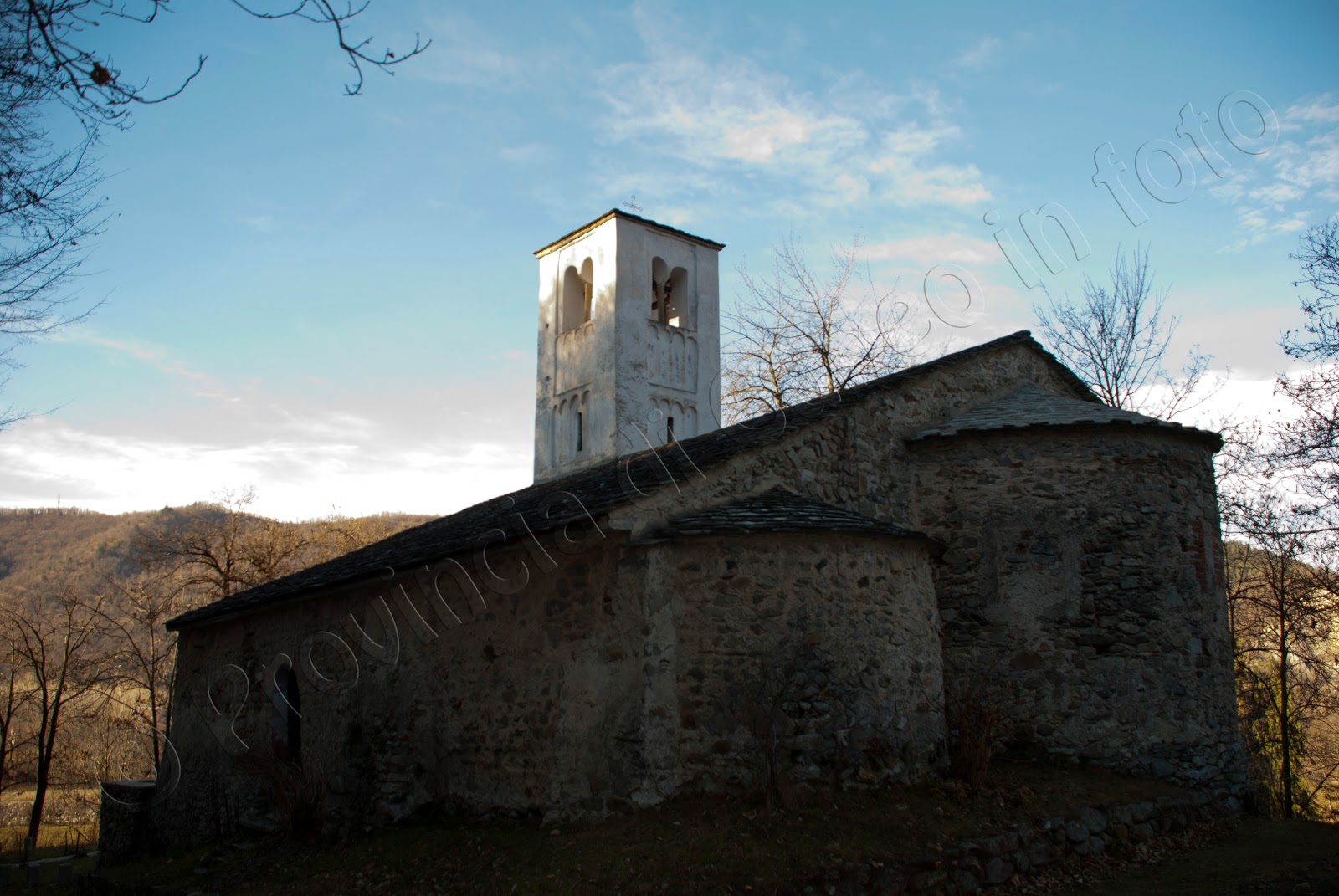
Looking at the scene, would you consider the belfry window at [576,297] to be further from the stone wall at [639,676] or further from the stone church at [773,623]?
the stone wall at [639,676]

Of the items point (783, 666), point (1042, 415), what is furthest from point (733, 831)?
point (1042, 415)

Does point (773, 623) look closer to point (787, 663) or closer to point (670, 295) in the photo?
point (787, 663)

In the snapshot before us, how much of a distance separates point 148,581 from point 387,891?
856 inches

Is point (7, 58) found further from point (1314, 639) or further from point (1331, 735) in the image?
point (1331, 735)

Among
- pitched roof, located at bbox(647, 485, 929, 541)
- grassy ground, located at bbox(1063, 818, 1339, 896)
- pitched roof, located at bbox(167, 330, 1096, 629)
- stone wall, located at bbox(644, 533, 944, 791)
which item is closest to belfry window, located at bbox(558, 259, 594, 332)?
pitched roof, located at bbox(167, 330, 1096, 629)

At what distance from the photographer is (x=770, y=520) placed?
28.5 ft

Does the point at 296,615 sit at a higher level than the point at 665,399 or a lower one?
lower

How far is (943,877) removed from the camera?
708cm

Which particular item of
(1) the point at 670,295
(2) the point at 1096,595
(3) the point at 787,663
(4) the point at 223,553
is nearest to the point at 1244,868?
(2) the point at 1096,595

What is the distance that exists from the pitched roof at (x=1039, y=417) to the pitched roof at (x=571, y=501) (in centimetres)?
79

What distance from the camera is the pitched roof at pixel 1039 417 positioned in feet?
35.1

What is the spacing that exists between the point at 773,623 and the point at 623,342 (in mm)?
12203

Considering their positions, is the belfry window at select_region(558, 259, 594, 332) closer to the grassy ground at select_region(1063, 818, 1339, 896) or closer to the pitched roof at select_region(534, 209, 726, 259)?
the pitched roof at select_region(534, 209, 726, 259)

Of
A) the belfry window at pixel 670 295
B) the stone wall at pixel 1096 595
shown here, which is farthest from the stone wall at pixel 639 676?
the belfry window at pixel 670 295
